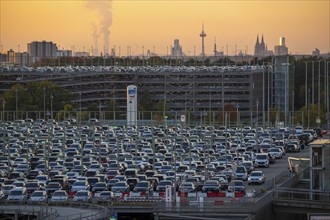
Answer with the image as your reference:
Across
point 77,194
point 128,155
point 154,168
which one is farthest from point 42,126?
point 77,194

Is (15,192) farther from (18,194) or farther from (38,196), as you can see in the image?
(38,196)

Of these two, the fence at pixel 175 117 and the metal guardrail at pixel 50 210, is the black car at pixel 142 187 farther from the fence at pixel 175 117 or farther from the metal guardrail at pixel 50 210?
the fence at pixel 175 117

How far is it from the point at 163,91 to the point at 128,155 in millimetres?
45911

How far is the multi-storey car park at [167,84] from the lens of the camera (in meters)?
85.0

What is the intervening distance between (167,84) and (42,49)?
45.5 metres

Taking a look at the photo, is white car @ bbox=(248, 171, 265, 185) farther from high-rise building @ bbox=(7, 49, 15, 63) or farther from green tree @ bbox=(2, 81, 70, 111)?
high-rise building @ bbox=(7, 49, 15, 63)

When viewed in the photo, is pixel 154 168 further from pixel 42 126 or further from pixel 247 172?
pixel 42 126

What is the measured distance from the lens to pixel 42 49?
134 metres

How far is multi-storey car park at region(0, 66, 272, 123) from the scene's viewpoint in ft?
279

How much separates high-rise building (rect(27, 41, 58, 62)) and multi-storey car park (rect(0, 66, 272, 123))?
3981 cm

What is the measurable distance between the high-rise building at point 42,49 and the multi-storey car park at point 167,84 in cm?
3981

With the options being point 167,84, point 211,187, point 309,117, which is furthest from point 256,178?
point 167,84

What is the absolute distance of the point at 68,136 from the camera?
175ft

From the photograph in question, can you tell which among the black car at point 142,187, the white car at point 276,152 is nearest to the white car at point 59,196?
the black car at point 142,187
